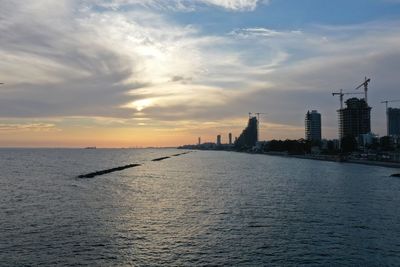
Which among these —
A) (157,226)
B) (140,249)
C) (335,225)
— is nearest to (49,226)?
(157,226)

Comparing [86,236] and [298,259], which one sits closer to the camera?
[298,259]

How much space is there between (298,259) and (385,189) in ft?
174

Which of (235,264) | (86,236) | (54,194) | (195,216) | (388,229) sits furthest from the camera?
(54,194)

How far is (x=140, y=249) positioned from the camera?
3269 centimetres

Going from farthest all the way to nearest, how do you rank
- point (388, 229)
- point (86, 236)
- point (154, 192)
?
point (154, 192) → point (388, 229) → point (86, 236)

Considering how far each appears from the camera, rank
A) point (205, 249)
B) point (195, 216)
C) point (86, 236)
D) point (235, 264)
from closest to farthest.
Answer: point (235, 264) → point (205, 249) → point (86, 236) → point (195, 216)

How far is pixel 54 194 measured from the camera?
68500 millimetres

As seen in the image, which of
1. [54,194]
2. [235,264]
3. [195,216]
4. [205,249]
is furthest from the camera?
[54,194]

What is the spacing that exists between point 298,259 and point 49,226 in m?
23.8

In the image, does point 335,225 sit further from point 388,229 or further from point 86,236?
point 86,236

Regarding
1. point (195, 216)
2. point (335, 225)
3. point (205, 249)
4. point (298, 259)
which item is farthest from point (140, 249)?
point (335, 225)

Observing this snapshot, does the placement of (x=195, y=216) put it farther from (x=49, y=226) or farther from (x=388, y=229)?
(x=388, y=229)

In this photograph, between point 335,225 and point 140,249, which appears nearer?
point 140,249

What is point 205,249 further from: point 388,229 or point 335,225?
point 388,229
